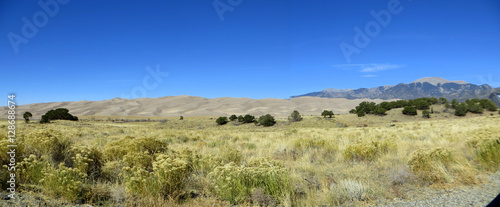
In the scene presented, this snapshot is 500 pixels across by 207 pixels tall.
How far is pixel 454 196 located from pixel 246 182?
3.28m

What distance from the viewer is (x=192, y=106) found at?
461ft

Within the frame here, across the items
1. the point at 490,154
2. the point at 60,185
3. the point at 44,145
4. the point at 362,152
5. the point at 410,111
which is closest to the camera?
the point at 60,185

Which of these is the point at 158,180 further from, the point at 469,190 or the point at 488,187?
the point at 488,187

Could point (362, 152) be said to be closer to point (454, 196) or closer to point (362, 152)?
point (362, 152)

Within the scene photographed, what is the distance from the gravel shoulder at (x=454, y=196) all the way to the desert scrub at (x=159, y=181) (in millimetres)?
3329

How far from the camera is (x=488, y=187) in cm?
386

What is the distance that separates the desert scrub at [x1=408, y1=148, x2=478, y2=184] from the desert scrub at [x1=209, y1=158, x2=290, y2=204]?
2861 mm

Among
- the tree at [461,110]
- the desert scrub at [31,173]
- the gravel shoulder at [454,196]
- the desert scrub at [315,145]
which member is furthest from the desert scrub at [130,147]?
the tree at [461,110]

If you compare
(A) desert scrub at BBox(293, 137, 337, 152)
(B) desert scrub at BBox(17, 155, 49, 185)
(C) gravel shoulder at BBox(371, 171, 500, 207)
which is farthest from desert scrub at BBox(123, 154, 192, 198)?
(A) desert scrub at BBox(293, 137, 337, 152)

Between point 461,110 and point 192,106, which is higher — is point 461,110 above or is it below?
below

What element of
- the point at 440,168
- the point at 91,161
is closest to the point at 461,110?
the point at 440,168

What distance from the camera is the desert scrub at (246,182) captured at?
13.2ft

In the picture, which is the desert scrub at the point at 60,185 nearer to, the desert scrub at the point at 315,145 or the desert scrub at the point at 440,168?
the desert scrub at the point at 440,168

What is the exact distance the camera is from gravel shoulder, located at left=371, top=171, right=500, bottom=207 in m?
3.29
